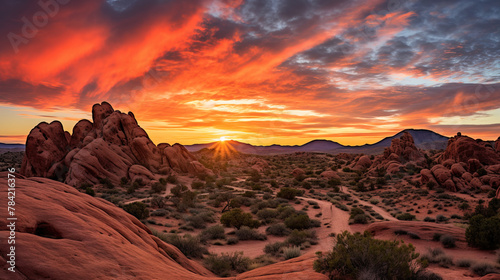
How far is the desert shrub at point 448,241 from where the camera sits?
45.9ft

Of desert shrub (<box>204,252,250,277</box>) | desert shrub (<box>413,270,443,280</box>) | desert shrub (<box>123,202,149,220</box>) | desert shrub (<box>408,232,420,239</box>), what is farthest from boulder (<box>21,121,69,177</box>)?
desert shrub (<box>413,270,443,280</box>)

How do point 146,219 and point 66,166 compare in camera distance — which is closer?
point 146,219

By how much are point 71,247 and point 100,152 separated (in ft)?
146

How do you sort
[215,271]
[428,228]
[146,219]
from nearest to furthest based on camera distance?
1. [215,271]
2. [428,228]
3. [146,219]

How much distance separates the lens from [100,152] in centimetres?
4316

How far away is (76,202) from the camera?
7.71 metres

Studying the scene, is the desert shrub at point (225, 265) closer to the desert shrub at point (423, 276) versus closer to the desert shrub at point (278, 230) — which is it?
the desert shrub at point (278, 230)

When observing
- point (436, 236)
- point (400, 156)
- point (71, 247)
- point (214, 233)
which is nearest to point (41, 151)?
point (214, 233)

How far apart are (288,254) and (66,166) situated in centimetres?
4472

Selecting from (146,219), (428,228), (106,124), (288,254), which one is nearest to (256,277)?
(288,254)

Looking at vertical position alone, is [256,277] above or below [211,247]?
above

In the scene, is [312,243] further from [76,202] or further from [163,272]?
[76,202]

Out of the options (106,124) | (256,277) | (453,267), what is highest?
(106,124)

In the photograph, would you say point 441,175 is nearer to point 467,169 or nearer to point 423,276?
point 467,169
